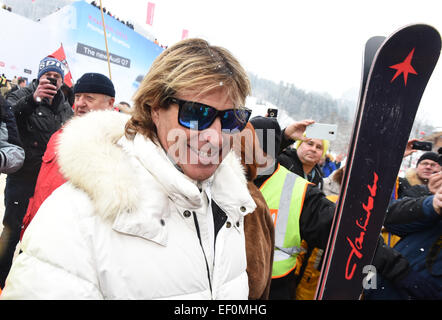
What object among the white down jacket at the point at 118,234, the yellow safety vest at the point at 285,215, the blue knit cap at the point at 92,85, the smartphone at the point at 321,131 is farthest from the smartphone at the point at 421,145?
the blue knit cap at the point at 92,85

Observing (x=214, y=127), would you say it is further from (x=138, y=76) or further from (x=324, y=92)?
(x=324, y=92)

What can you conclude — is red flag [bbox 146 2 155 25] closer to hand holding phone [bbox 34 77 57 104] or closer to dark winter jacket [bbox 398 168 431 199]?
hand holding phone [bbox 34 77 57 104]

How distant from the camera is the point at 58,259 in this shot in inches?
28.6

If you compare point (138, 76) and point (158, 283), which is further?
point (138, 76)

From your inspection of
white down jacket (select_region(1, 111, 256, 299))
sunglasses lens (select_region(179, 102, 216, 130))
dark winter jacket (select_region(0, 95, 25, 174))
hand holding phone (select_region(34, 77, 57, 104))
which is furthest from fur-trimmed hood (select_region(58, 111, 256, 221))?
hand holding phone (select_region(34, 77, 57, 104))

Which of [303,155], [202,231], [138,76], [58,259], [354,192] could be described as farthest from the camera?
[138,76]

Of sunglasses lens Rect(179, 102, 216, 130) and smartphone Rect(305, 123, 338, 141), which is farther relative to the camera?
smartphone Rect(305, 123, 338, 141)

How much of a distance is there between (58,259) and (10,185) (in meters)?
2.56

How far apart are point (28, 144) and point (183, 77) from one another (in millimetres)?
2517

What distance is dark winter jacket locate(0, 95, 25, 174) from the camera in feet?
6.48

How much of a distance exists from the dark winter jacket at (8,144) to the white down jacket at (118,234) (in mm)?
1421

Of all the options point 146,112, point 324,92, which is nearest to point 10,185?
point 146,112

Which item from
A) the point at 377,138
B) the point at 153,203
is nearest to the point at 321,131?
the point at 377,138
